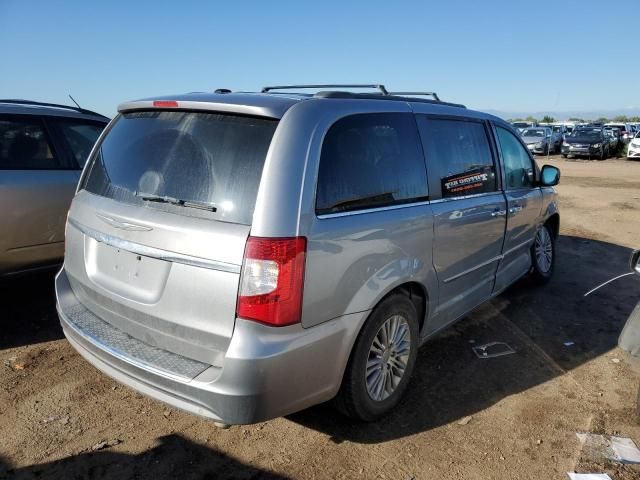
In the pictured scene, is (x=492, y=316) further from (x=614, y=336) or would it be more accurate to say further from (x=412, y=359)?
(x=412, y=359)

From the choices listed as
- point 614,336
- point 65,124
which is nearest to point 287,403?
point 614,336

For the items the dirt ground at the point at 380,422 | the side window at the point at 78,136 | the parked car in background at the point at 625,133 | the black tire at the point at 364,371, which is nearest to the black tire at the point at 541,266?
the dirt ground at the point at 380,422

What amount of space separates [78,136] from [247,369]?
12.0 ft

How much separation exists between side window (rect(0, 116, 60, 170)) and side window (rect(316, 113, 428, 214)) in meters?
3.09

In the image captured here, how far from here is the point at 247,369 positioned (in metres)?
2.28

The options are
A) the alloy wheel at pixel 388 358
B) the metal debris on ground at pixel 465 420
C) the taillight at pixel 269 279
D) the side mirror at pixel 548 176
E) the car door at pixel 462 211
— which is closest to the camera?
the taillight at pixel 269 279

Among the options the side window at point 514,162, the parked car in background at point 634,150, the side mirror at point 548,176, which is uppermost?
the side window at point 514,162

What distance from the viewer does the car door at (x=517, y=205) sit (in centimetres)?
446

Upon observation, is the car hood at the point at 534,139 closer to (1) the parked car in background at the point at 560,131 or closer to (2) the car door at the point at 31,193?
(1) the parked car in background at the point at 560,131

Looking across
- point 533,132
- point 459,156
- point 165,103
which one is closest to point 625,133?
point 533,132

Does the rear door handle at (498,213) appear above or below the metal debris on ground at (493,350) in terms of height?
above

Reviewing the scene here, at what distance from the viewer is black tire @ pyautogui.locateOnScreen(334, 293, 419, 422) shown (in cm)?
280

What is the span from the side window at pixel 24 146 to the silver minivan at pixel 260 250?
61.6 inches

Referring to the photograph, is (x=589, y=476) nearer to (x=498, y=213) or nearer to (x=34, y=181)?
(x=498, y=213)
